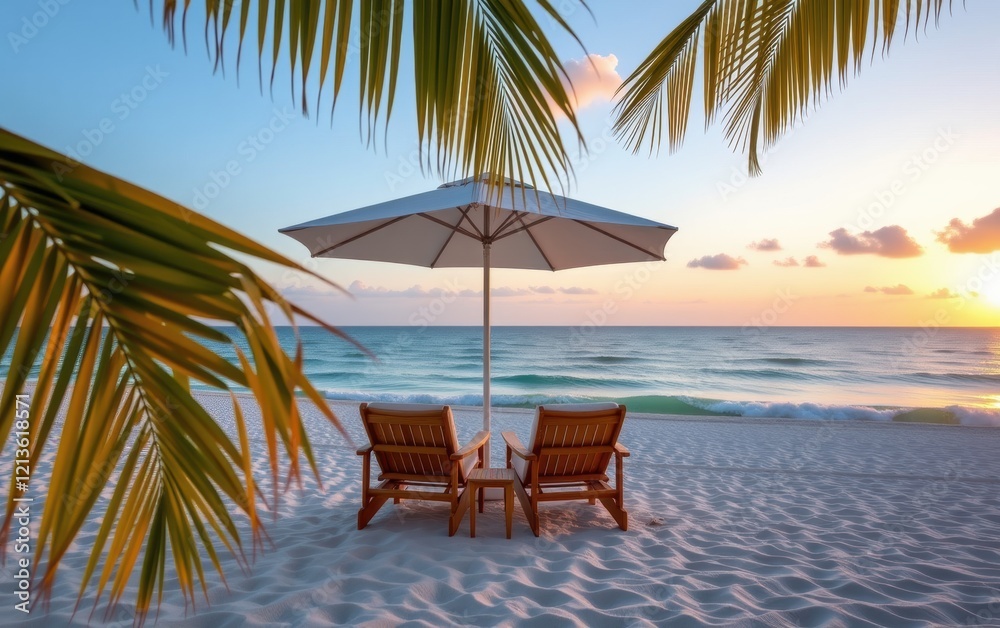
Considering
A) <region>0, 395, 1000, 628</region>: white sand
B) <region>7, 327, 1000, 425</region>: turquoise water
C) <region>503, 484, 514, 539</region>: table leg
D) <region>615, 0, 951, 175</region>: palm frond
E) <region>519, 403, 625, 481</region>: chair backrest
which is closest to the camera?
<region>615, 0, 951, 175</region>: palm frond

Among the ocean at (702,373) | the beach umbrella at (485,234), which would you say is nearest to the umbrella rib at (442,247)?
the beach umbrella at (485,234)

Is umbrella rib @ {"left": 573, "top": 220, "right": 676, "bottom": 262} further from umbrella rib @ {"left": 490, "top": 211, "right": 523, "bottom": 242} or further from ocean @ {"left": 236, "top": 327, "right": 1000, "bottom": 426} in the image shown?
ocean @ {"left": 236, "top": 327, "right": 1000, "bottom": 426}

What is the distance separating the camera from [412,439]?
3854 millimetres

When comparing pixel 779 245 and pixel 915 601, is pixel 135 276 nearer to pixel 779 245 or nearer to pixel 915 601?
pixel 915 601

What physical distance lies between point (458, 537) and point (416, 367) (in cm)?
2614

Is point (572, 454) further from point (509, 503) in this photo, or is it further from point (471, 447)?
point (471, 447)

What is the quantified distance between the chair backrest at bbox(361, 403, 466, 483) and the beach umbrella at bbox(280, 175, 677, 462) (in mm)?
883

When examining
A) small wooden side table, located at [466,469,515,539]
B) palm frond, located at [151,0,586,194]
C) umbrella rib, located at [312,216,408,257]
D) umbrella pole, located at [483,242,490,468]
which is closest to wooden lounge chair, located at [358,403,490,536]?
small wooden side table, located at [466,469,515,539]

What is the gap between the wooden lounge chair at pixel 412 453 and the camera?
147 inches

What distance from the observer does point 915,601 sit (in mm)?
2736

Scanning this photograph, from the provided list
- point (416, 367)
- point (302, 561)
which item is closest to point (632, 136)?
point (302, 561)

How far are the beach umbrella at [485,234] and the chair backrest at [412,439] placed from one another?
883 millimetres

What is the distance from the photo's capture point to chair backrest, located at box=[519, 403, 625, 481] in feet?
12.4

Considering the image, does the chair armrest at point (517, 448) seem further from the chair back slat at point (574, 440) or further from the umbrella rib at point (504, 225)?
the umbrella rib at point (504, 225)
